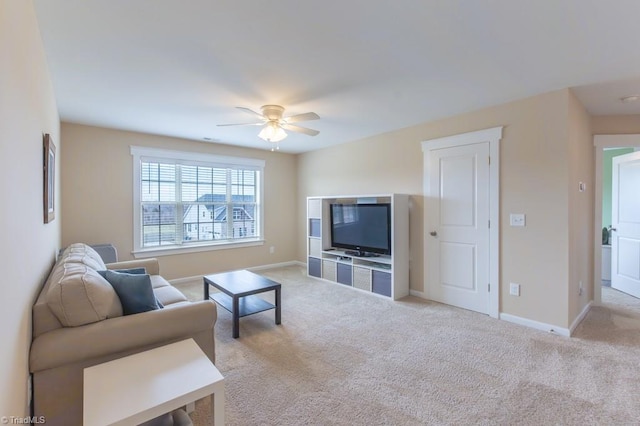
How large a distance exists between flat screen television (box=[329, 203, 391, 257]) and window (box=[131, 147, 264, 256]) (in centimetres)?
176

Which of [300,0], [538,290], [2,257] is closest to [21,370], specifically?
[2,257]

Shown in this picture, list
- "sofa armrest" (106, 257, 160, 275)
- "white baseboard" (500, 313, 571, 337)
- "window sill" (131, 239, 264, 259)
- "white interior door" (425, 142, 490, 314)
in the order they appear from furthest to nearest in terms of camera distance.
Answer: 1. "window sill" (131, 239, 264, 259)
2. "white interior door" (425, 142, 490, 314)
3. "sofa armrest" (106, 257, 160, 275)
4. "white baseboard" (500, 313, 571, 337)

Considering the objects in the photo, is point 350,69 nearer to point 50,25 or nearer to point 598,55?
point 598,55

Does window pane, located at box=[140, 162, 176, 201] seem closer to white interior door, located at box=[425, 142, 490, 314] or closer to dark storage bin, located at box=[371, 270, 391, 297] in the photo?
dark storage bin, located at box=[371, 270, 391, 297]

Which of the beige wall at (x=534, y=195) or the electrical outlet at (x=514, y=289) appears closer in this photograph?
the beige wall at (x=534, y=195)

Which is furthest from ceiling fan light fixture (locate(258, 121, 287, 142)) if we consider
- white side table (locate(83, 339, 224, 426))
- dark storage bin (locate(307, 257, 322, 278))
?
dark storage bin (locate(307, 257, 322, 278))

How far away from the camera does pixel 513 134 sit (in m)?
3.24

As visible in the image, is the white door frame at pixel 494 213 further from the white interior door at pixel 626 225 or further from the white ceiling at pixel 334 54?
the white interior door at pixel 626 225

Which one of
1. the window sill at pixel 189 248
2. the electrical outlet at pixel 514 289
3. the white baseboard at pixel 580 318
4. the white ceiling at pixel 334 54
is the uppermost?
the white ceiling at pixel 334 54

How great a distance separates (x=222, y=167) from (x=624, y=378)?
556 centimetres

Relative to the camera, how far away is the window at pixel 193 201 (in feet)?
15.2

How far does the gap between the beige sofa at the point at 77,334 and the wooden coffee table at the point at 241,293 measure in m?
1.08

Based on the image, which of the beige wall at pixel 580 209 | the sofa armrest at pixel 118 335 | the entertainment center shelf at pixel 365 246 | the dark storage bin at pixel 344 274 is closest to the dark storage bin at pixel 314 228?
the entertainment center shelf at pixel 365 246

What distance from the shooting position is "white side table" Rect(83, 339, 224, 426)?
1.15 meters
